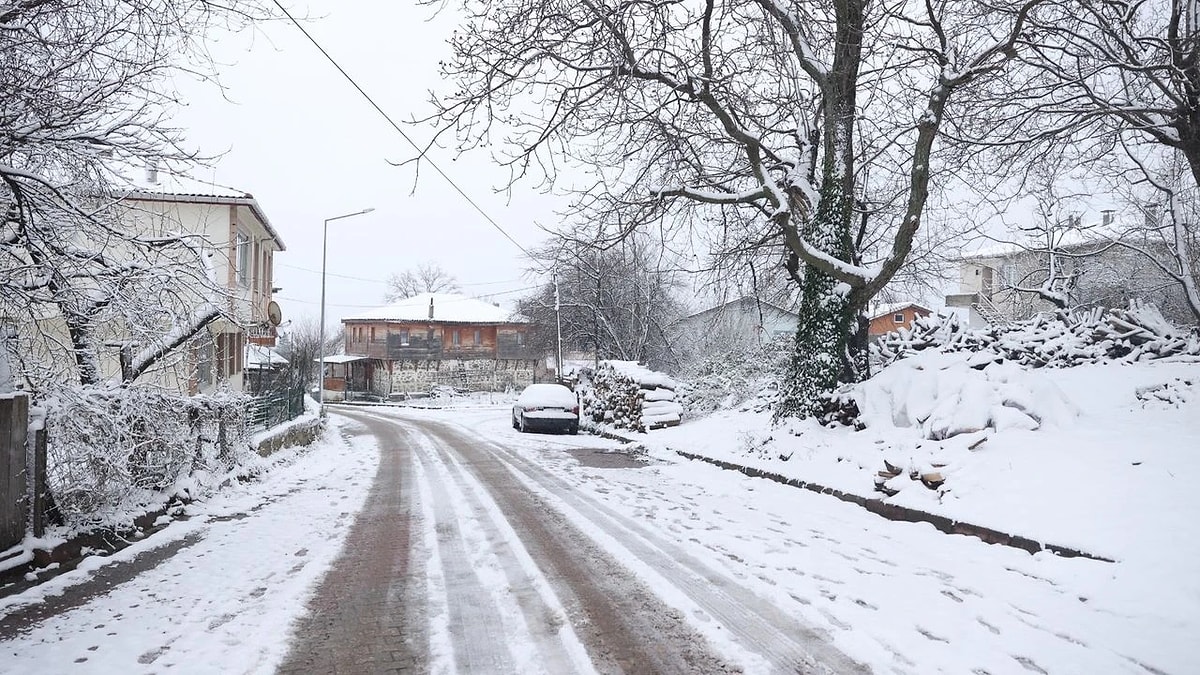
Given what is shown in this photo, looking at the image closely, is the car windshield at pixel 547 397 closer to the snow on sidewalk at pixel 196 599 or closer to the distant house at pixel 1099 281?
the distant house at pixel 1099 281

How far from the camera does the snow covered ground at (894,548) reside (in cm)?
458

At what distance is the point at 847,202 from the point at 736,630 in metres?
9.78

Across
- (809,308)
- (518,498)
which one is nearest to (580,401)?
(809,308)

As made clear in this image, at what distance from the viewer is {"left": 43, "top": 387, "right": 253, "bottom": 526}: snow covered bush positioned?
6.96 metres

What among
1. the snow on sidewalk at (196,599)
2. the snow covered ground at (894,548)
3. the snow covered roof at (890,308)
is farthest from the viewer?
the snow covered roof at (890,308)

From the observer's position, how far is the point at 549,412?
24.0 m

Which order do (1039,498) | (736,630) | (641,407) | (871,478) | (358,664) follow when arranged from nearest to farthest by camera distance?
(358,664), (736,630), (1039,498), (871,478), (641,407)

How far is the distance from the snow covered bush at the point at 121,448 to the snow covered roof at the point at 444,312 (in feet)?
157

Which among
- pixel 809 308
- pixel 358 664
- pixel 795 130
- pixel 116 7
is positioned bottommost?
pixel 358 664

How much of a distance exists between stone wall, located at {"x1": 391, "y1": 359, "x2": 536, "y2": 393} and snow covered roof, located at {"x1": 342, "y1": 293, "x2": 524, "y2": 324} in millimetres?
3277

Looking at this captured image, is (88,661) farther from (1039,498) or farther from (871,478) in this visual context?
(871,478)

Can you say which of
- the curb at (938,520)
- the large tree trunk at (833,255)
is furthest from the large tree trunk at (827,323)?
the curb at (938,520)

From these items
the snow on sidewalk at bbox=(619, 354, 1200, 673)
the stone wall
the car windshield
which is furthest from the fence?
the stone wall

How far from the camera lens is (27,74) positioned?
608 centimetres
